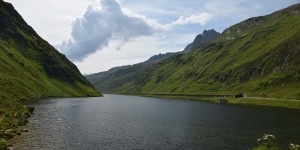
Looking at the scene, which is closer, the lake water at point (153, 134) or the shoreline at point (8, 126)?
the shoreline at point (8, 126)

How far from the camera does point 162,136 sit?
8369cm

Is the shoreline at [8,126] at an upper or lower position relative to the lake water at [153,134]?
upper

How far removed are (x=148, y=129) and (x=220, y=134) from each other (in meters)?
21.1

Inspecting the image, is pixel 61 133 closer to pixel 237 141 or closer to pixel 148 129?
pixel 148 129

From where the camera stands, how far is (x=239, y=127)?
332 ft

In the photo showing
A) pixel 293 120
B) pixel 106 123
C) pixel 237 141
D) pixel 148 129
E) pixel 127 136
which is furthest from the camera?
pixel 293 120

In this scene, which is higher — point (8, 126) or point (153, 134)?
point (8, 126)

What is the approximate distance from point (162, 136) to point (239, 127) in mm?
30447

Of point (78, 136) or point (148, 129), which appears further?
point (148, 129)

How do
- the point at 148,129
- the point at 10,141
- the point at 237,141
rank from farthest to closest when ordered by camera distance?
the point at 148,129
the point at 237,141
the point at 10,141

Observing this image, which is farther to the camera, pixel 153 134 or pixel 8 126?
pixel 153 134

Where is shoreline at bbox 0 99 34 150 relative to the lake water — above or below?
above

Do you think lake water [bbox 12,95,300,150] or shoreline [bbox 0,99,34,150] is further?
lake water [bbox 12,95,300,150]

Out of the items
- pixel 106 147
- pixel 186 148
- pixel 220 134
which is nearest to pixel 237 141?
pixel 220 134
